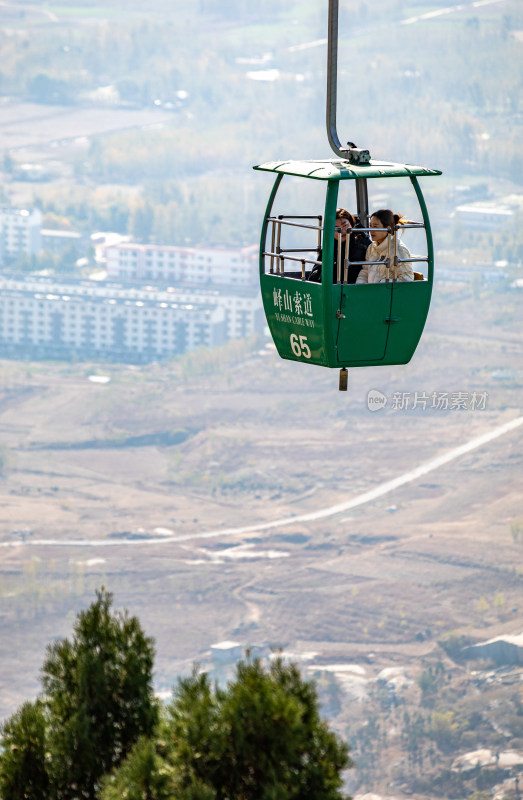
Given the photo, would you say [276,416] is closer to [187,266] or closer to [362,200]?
[187,266]

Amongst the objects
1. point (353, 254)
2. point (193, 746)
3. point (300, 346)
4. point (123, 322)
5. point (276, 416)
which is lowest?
point (276, 416)

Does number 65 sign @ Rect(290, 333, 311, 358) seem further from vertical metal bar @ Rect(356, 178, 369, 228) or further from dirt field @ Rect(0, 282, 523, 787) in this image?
dirt field @ Rect(0, 282, 523, 787)

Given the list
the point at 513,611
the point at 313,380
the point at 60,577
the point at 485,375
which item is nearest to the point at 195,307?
the point at 313,380

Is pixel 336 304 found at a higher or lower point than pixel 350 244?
lower

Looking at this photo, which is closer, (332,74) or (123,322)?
(332,74)

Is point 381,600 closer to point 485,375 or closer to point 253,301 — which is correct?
point 485,375

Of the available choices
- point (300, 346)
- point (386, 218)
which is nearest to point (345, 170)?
point (386, 218)

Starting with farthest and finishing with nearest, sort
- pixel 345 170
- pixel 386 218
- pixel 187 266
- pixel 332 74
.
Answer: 1. pixel 187 266
2. pixel 386 218
3. pixel 345 170
4. pixel 332 74

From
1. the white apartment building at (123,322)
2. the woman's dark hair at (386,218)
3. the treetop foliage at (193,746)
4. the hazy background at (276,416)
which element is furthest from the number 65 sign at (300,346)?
the white apartment building at (123,322)
